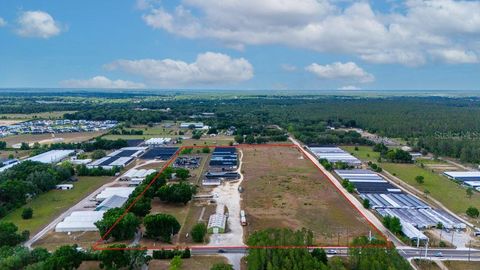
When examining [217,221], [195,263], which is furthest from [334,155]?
[195,263]

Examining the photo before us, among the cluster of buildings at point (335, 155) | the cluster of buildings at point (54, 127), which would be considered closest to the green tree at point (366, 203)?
the cluster of buildings at point (335, 155)

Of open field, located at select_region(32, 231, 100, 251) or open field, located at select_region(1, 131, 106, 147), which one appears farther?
open field, located at select_region(1, 131, 106, 147)

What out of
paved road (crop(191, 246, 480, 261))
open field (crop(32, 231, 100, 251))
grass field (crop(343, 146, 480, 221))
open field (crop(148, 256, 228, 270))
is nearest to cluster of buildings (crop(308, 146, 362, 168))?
grass field (crop(343, 146, 480, 221))

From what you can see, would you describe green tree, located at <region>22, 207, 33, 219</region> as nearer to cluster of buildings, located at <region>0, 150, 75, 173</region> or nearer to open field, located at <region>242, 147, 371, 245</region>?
open field, located at <region>242, 147, 371, 245</region>

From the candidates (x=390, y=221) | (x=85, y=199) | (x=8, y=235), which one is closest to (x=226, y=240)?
(x=390, y=221)

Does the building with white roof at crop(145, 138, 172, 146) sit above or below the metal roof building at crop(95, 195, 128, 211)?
above

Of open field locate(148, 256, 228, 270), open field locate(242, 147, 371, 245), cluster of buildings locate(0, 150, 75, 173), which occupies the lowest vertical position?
open field locate(148, 256, 228, 270)

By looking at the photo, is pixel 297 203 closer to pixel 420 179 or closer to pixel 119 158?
pixel 420 179

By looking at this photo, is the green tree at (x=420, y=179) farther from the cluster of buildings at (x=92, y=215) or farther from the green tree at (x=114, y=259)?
the green tree at (x=114, y=259)
